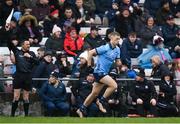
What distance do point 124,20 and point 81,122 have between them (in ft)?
18.4

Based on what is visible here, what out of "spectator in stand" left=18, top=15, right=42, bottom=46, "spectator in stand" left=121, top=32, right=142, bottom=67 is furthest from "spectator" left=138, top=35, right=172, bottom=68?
"spectator in stand" left=18, top=15, right=42, bottom=46

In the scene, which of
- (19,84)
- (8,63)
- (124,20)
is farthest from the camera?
(124,20)

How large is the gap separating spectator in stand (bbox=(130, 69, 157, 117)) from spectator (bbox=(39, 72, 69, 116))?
1675 millimetres

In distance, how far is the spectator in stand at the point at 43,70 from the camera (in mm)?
17359

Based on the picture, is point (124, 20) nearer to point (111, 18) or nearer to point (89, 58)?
point (111, 18)

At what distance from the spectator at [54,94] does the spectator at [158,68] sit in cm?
241

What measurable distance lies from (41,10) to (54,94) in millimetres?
3977

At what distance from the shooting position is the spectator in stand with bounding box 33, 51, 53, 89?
17359 millimetres

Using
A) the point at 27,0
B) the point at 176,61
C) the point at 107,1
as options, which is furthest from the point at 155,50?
the point at 27,0

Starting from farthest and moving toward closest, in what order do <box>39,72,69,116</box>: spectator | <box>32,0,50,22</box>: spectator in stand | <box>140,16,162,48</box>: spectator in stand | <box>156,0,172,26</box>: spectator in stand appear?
<box>156,0,172,26</box>: spectator in stand
<box>32,0,50,22</box>: spectator in stand
<box>140,16,162,48</box>: spectator in stand
<box>39,72,69,116</box>: spectator

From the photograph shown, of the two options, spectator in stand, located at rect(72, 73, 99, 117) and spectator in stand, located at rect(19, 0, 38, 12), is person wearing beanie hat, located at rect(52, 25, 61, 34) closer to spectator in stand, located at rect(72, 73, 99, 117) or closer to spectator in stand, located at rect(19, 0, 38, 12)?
spectator in stand, located at rect(19, 0, 38, 12)

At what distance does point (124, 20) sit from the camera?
19.8m

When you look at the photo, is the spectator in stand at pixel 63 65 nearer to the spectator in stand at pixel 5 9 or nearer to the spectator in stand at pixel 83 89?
the spectator in stand at pixel 83 89

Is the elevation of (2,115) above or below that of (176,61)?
below
